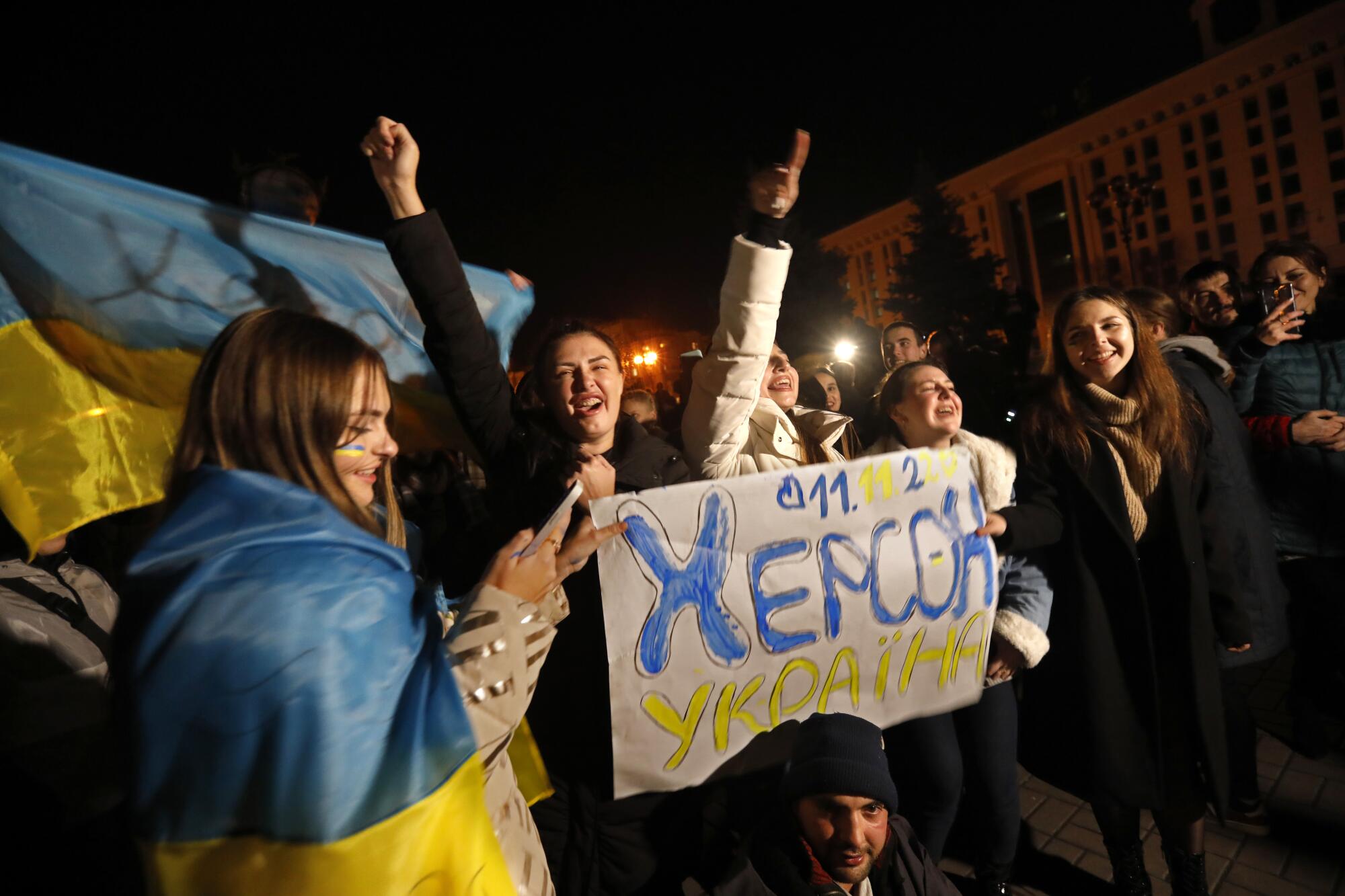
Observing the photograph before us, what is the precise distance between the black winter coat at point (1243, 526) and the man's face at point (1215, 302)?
1285 mm

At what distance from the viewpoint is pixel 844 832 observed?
1853 mm

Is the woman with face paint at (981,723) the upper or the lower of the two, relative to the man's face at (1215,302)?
lower

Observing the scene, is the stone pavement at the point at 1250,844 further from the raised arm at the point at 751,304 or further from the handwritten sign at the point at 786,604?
the raised arm at the point at 751,304

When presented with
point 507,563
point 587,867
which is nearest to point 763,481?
point 507,563

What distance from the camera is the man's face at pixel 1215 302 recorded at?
3.54 m

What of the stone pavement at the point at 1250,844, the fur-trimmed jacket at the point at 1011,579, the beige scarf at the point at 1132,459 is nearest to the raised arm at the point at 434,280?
the fur-trimmed jacket at the point at 1011,579

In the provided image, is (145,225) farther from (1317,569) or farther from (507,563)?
(1317,569)

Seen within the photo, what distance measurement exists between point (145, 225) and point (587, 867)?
6.81ft

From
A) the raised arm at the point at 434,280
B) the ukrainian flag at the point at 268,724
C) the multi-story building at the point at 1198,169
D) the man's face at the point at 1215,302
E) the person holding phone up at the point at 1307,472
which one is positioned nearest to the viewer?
the ukrainian flag at the point at 268,724

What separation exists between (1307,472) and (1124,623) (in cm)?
142

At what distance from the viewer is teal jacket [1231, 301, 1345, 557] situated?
2959 mm

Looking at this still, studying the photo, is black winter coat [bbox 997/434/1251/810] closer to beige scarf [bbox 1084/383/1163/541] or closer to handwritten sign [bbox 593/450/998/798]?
beige scarf [bbox 1084/383/1163/541]

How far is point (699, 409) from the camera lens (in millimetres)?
2104

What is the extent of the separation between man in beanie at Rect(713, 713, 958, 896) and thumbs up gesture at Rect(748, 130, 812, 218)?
146 centimetres
